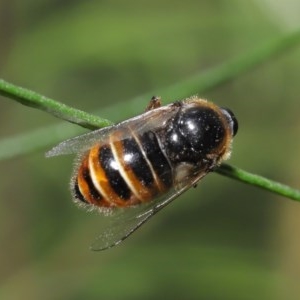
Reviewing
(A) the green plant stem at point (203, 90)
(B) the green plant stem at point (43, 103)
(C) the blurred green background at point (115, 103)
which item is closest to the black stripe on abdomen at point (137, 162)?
(A) the green plant stem at point (203, 90)

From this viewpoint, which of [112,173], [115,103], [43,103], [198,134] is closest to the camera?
[43,103]

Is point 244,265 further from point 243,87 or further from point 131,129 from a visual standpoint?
point 131,129

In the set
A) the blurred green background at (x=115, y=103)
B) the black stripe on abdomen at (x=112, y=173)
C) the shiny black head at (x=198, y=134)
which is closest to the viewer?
the black stripe on abdomen at (x=112, y=173)

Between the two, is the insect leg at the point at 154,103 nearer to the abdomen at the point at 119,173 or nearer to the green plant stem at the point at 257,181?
the abdomen at the point at 119,173

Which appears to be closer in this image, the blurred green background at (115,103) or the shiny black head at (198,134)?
the shiny black head at (198,134)

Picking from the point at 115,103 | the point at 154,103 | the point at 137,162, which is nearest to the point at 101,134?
the point at 137,162

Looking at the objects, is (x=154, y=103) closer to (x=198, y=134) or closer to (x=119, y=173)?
(x=198, y=134)

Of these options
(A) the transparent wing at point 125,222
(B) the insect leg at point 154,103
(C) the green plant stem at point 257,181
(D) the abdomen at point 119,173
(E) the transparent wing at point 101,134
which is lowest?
(C) the green plant stem at point 257,181
